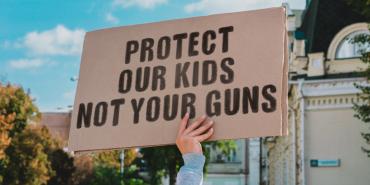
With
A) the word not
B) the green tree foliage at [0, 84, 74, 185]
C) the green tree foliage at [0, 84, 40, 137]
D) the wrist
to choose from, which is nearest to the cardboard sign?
the word not

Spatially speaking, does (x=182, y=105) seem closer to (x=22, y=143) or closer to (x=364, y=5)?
(x=364, y=5)

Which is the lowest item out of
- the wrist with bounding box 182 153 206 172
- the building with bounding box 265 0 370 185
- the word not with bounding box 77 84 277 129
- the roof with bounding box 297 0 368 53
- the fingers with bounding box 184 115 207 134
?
the wrist with bounding box 182 153 206 172

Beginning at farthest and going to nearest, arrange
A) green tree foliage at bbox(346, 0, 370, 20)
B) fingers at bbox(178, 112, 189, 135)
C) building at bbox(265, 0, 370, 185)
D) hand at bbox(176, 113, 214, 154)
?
1. building at bbox(265, 0, 370, 185)
2. green tree foliage at bbox(346, 0, 370, 20)
3. fingers at bbox(178, 112, 189, 135)
4. hand at bbox(176, 113, 214, 154)

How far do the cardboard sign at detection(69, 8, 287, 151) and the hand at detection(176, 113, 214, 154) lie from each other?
0.06m

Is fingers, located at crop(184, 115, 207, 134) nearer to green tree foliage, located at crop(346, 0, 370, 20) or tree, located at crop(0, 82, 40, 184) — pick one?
green tree foliage, located at crop(346, 0, 370, 20)

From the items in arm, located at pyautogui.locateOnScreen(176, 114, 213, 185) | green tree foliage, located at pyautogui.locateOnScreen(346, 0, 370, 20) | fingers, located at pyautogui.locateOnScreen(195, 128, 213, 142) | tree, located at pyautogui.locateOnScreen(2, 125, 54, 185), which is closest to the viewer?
arm, located at pyautogui.locateOnScreen(176, 114, 213, 185)

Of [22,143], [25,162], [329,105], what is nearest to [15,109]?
[22,143]

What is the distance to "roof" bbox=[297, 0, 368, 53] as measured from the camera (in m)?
24.5

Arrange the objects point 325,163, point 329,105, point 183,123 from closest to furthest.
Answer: point 183,123
point 325,163
point 329,105

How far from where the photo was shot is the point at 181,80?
11.8 feet

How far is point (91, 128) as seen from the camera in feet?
12.2

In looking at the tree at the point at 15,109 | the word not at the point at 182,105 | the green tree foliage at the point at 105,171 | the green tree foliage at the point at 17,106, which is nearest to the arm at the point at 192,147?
the word not at the point at 182,105

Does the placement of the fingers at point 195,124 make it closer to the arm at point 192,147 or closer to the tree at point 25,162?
the arm at point 192,147

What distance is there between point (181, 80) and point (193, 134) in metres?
0.46
